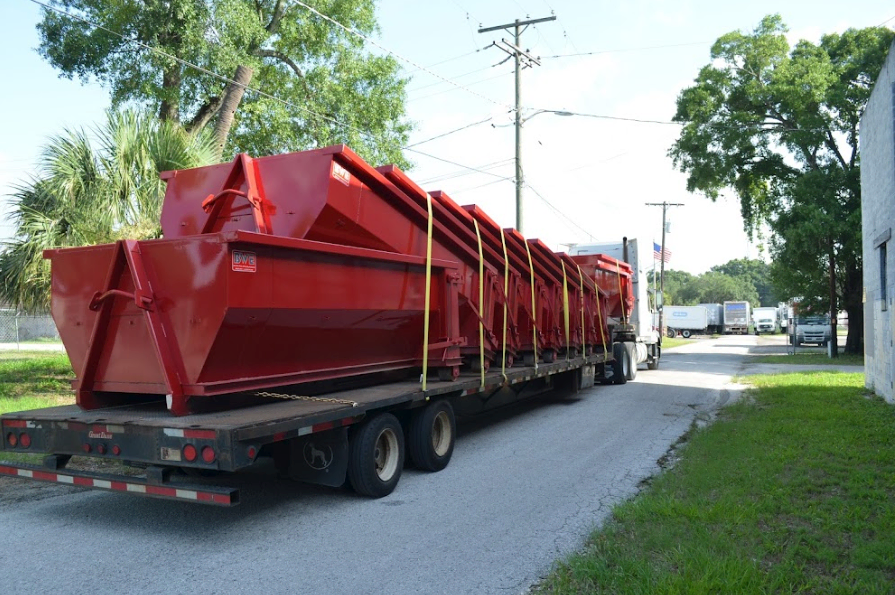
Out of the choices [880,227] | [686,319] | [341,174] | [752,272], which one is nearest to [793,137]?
[880,227]

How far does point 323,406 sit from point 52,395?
27.1 ft

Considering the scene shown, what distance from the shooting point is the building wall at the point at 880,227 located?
11406 millimetres

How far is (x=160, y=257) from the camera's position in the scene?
18.8 ft

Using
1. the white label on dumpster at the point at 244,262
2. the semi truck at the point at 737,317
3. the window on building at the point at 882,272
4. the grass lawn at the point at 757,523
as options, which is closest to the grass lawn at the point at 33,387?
the white label on dumpster at the point at 244,262

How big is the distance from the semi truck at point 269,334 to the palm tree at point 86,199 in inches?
163

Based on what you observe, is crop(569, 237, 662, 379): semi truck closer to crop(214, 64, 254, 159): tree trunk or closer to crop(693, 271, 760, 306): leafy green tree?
crop(214, 64, 254, 159): tree trunk

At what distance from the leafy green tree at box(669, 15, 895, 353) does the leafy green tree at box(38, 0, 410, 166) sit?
48.3 feet

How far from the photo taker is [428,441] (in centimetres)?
761

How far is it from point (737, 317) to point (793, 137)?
2022 inches

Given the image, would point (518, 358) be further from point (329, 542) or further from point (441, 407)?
point (329, 542)

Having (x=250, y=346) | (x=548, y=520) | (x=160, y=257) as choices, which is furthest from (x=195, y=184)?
(x=548, y=520)

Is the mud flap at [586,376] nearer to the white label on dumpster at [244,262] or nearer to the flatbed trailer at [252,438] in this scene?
the flatbed trailer at [252,438]

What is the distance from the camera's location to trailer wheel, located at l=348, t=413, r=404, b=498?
21.3 ft

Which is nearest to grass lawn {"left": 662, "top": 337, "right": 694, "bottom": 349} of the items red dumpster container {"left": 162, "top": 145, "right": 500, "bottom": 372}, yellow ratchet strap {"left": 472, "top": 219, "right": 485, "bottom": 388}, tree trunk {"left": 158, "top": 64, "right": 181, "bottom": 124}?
tree trunk {"left": 158, "top": 64, "right": 181, "bottom": 124}
